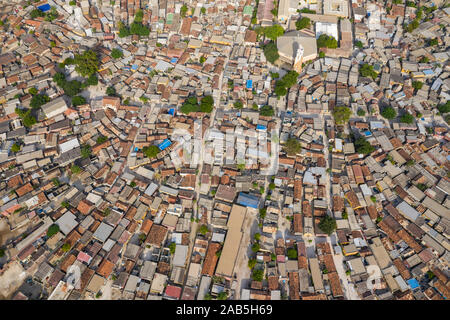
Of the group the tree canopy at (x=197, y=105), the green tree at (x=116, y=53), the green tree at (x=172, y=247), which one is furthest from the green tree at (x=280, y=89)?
the green tree at (x=116, y=53)

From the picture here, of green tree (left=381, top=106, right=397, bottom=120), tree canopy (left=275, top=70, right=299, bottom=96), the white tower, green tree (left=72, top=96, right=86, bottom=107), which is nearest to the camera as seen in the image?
green tree (left=381, top=106, right=397, bottom=120)

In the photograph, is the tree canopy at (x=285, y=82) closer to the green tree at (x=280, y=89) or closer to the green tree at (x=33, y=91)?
the green tree at (x=280, y=89)

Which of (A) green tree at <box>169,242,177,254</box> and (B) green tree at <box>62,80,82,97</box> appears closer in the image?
(A) green tree at <box>169,242,177,254</box>

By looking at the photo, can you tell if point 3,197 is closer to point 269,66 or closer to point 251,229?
point 251,229

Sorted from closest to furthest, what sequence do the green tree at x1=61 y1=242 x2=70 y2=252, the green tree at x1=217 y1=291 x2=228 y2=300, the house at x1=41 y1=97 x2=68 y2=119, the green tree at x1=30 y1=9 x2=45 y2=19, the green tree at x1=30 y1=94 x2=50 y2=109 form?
the green tree at x1=217 y1=291 x2=228 y2=300
the green tree at x1=61 y1=242 x2=70 y2=252
the house at x1=41 y1=97 x2=68 y2=119
the green tree at x1=30 y1=94 x2=50 y2=109
the green tree at x1=30 y1=9 x2=45 y2=19

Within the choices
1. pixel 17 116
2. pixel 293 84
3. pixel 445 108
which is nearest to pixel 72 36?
pixel 17 116

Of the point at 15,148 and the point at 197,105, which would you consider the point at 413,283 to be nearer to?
the point at 197,105

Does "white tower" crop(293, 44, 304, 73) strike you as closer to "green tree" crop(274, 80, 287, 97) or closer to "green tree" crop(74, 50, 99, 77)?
"green tree" crop(274, 80, 287, 97)

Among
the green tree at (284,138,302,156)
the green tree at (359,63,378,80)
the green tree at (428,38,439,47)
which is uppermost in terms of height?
the green tree at (428,38,439,47)

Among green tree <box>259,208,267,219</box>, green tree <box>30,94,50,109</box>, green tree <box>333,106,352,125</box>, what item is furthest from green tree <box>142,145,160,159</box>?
green tree <box>333,106,352,125</box>
